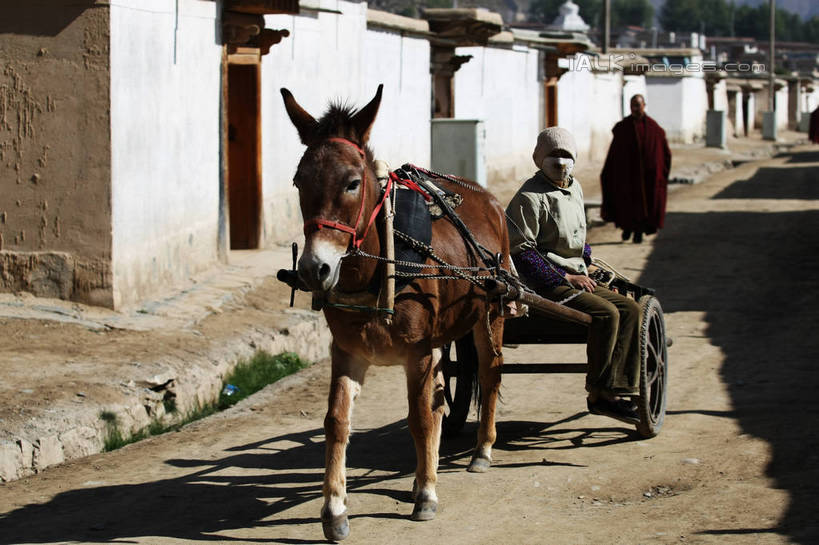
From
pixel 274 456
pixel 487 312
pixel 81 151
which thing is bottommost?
pixel 274 456

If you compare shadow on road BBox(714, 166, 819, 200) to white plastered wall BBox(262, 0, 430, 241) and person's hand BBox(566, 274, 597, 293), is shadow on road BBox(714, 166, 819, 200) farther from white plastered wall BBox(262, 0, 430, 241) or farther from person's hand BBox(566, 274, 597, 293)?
person's hand BBox(566, 274, 597, 293)

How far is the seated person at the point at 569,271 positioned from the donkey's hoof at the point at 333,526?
71.3 inches

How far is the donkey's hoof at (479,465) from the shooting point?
19.3 feet

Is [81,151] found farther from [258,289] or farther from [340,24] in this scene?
[340,24]

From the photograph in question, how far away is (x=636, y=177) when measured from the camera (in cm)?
1480

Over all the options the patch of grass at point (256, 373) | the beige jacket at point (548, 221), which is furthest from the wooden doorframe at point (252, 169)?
the beige jacket at point (548, 221)

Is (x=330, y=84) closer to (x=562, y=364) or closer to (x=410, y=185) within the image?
(x=562, y=364)

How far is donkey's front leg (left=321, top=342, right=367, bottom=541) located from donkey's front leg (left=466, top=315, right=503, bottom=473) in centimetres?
106

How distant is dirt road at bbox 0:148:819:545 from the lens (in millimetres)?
4996

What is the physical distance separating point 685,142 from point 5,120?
107 ft

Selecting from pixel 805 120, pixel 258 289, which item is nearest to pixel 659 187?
pixel 258 289

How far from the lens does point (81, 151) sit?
8938mm

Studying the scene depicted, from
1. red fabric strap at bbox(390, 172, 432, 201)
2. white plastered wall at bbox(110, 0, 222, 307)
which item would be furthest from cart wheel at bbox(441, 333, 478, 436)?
white plastered wall at bbox(110, 0, 222, 307)

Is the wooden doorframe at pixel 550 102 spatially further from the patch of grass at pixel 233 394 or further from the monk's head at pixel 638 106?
the patch of grass at pixel 233 394
